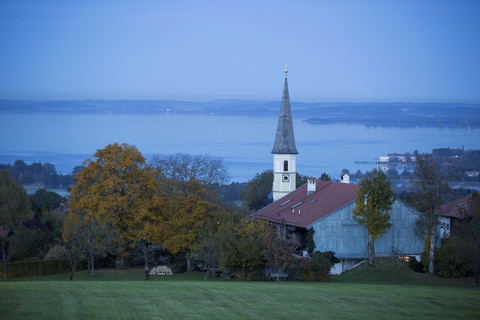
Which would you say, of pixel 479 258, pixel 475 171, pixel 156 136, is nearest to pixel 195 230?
pixel 479 258

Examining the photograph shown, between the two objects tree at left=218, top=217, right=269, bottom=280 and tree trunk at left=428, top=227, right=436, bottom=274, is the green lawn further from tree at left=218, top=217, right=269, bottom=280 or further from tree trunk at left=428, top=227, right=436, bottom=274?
tree trunk at left=428, top=227, right=436, bottom=274

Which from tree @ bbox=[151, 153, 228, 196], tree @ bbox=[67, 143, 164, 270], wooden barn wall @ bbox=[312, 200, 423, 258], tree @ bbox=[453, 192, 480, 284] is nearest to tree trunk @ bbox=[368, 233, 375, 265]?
wooden barn wall @ bbox=[312, 200, 423, 258]

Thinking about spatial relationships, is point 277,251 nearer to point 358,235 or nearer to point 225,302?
point 358,235

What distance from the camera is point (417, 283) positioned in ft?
128

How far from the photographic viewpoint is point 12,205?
65312 millimetres

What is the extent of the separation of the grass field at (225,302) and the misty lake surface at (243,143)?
8751 cm

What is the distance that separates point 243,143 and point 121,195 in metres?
127

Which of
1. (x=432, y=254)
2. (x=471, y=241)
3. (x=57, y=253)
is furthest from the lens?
(x=57, y=253)

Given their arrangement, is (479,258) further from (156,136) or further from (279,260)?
(156,136)

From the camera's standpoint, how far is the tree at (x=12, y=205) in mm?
64312

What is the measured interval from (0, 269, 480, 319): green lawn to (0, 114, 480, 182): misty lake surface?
87.3 metres

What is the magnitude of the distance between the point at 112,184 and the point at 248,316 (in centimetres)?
2628

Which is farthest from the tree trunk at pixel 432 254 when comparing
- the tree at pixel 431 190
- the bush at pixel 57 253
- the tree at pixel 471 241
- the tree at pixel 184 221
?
the bush at pixel 57 253

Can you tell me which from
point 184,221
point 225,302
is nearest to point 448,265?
point 184,221
